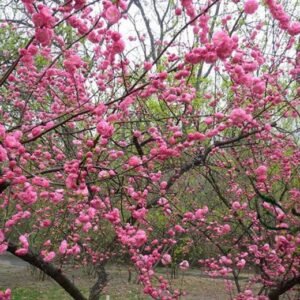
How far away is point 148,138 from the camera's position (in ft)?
17.9

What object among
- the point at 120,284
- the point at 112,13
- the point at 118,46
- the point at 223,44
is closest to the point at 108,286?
the point at 120,284

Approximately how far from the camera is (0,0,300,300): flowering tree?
Answer: 7.34 ft

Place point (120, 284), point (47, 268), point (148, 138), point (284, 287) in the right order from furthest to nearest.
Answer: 1. point (120, 284)
2. point (148, 138)
3. point (47, 268)
4. point (284, 287)

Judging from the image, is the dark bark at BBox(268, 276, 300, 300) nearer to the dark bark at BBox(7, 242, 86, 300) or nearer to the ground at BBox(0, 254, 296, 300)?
the dark bark at BBox(7, 242, 86, 300)

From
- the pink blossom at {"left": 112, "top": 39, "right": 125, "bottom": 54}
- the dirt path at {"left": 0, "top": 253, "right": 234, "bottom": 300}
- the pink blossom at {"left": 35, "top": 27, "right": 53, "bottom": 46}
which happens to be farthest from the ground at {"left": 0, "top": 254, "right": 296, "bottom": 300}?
the pink blossom at {"left": 35, "top": 27, "right": 53, "bottom": 46}

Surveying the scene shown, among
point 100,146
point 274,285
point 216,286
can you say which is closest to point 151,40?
point 274,285

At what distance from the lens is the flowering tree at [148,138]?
2.24 metres

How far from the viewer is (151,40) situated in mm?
9328

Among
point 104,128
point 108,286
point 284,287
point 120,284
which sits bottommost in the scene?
point 284,287

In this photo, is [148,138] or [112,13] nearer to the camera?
[112,13]

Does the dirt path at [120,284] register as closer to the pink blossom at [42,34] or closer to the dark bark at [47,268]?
the dark bark at [47,268]

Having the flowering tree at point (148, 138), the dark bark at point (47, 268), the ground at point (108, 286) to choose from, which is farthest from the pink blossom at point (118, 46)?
the ground at point (108, 286)

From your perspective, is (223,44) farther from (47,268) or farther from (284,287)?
(47,268)

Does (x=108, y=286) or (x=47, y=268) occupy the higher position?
(x=108, y=286)
